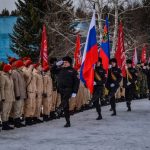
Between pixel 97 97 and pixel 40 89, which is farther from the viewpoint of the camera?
pixel 40 89

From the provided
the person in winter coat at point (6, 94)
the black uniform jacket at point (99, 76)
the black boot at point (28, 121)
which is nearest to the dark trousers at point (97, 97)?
the black uniform jacket at point (99, 76)

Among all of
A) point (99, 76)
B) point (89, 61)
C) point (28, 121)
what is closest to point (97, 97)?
point (99, 76)

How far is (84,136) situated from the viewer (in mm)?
11914

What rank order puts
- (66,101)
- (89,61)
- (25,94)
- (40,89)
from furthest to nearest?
(40,89)
(89,61)
(25,94)
(66,101)

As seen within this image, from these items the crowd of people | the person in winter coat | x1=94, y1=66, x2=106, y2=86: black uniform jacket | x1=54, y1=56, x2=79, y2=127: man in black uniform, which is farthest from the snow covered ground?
x1=94, y1=66, x2=106, y2=86: black uniform jacket

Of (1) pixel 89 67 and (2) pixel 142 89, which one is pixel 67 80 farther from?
(2) pixel 142 89

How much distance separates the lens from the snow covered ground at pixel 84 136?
10.4 metres

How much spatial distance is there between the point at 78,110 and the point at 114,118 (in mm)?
3745

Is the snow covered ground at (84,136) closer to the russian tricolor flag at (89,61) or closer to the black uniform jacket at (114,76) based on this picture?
the russian tricolor flag at (89,61)

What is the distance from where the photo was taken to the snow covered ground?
10377 mm

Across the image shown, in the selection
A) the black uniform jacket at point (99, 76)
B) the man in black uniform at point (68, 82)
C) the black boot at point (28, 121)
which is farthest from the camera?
the black uniform jacket at point (99, 76)

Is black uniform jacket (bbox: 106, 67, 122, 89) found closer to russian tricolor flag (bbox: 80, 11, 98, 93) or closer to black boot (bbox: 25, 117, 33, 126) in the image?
russian tricolor flag (bbox: 80, 11, 98, 93)

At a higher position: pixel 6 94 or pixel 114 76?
pixel 114 76

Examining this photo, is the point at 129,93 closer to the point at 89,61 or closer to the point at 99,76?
the point at 99,76
